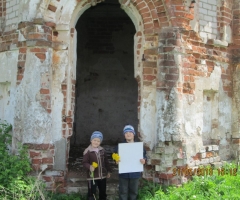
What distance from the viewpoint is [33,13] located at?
5.86 metres

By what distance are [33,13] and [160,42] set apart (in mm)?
2287

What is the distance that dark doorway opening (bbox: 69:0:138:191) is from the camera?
35.3 ft

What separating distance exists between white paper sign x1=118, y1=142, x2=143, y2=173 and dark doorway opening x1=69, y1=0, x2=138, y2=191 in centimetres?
543

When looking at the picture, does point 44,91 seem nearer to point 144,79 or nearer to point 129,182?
point 144,79

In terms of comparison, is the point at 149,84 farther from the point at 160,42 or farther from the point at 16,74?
the point at 16,74

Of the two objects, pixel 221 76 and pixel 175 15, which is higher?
pixel 175 15

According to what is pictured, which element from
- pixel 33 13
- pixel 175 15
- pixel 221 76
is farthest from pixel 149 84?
pixel 33 13

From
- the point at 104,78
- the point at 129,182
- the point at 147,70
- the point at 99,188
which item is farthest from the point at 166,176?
A: the point at 104,78

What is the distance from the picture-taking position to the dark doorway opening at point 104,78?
10.8m

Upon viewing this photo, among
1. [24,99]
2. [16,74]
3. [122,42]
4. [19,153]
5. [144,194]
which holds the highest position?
[122,42]

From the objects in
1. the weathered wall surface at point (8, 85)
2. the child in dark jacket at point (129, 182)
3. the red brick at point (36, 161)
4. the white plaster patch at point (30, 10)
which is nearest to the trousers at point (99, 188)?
the child in dark jacket at point (129, 182)

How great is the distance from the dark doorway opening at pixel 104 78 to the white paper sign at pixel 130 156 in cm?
543

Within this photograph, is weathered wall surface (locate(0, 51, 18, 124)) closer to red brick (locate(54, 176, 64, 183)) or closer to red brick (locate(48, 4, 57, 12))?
red brick (locate(48, 4, 57, 12))

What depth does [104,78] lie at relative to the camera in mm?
10867
